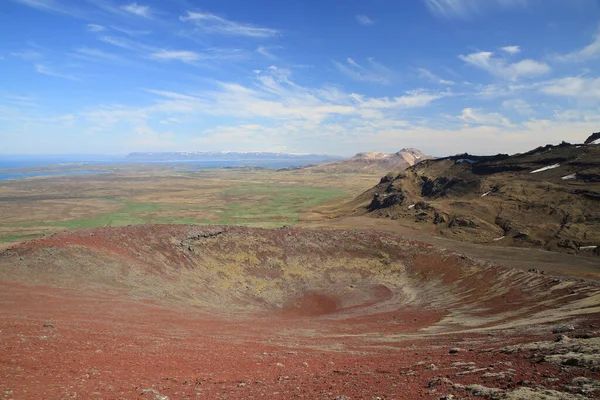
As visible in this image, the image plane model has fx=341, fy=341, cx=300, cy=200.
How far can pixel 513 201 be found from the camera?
83562 millimetres

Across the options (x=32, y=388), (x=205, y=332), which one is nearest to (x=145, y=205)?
(x=205, y=332)

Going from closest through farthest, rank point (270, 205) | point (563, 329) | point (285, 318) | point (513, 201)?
point (563, 329) → point (285, 318) → point (513, 201) → point (270, 205)

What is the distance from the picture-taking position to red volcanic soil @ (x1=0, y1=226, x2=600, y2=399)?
1302 centimetres

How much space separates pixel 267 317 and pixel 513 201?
75.8m

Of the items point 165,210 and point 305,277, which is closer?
point 305,277

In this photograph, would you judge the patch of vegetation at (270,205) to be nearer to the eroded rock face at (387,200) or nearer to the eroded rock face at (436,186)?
the eroded rock face at (387,200)

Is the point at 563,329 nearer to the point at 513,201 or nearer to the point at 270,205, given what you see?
the point at 513,201

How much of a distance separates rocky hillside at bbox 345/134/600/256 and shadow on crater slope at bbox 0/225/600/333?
32883 millimetres

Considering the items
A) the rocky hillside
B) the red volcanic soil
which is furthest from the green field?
the red volcanic soil

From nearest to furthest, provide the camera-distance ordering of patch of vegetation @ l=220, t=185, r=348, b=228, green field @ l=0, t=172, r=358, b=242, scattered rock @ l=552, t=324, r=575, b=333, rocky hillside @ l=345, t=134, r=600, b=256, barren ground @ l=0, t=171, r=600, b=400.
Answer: barren ground @ l=0, t=171, r=600, b=400 → scattered rock @ l=552, t=324, r=575, b=333 → rocky hillside @ l=345, t=134, r=600, b=256 → green field @ l=0, t=172, r=358, b=242 → patch of vegetation @ l=220, t=185, r=348, b=228

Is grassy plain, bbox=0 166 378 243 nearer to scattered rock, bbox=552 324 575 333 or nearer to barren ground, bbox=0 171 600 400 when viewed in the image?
barren ground, bbox=0 171 600 400

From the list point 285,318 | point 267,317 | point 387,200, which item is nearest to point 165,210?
point 387,200

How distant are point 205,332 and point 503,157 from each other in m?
127

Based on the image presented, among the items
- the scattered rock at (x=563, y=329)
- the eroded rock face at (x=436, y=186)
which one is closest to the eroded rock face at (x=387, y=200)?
the eroded rock face at (x=436, y=186)
